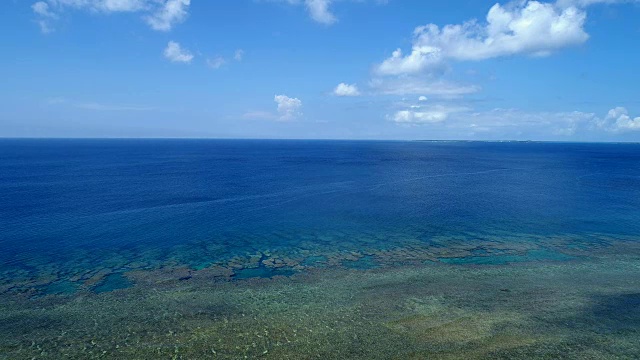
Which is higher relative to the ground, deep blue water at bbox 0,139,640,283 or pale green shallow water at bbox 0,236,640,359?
deep blue water at bbox 0,139,640,283

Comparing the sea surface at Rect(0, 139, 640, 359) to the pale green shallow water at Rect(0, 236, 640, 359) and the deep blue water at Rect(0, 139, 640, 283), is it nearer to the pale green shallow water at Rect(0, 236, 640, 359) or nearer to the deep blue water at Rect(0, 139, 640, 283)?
the pale green shallow water at Rect(0, 236, 640, 359)

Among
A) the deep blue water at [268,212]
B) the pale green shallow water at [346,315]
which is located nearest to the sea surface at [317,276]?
the pale green shallow water at [346,315]

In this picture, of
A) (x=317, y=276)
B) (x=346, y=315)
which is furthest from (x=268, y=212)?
(x=346, y=315)

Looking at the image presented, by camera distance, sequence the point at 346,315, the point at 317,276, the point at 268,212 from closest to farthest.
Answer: the point at 346,315 < the point at 317,276 < the point at 268,212

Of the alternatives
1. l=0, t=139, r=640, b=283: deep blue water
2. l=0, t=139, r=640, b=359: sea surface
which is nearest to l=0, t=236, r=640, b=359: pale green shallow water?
l=0, t=139, r=640, b=359: sea surface

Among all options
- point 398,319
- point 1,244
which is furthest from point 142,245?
point 398,319

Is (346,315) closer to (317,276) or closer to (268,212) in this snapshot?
(317,276)
